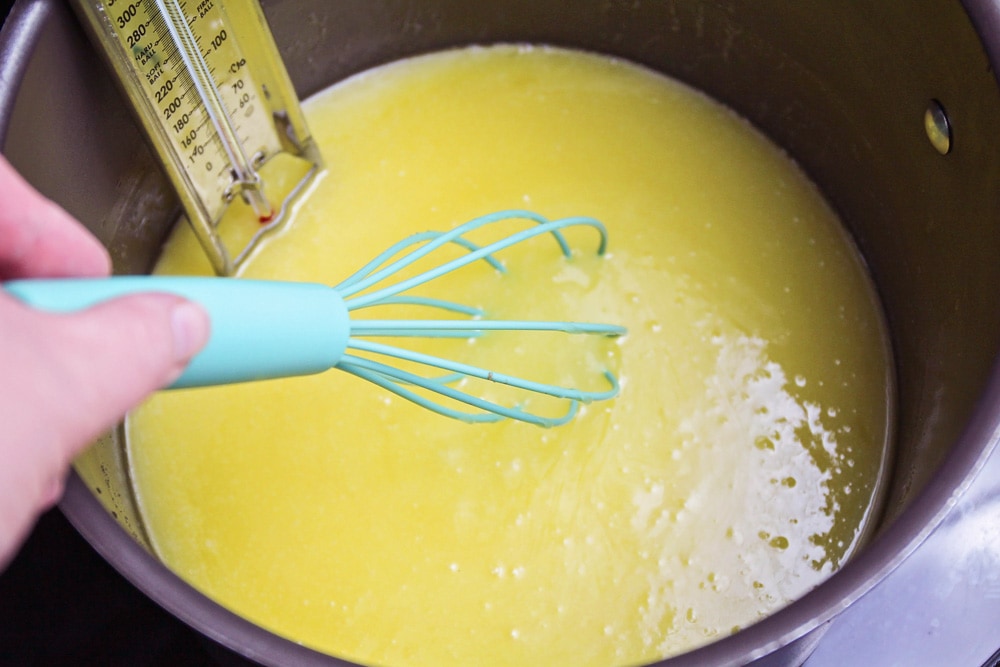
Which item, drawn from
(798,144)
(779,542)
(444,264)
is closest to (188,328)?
(444,264)

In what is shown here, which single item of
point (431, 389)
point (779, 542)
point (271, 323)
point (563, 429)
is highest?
point (271, 323)

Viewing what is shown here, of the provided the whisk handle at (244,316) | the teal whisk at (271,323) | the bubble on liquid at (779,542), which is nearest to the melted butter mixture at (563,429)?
the bubble on liquid at (779,542)

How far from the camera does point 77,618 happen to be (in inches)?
41.5

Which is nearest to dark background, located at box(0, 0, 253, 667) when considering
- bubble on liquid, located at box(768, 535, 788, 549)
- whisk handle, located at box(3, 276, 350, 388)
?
whisk handle, located at box(3, 276, 350, 388)

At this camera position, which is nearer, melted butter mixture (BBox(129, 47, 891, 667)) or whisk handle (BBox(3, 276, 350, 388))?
whisk handle (BBox(3, 276, 350, 388))

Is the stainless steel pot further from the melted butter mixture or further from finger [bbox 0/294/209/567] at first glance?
finger [bbox 0/294/209/567]

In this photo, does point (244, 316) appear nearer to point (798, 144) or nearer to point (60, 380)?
point (60, 380)

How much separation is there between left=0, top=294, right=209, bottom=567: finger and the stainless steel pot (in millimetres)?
275

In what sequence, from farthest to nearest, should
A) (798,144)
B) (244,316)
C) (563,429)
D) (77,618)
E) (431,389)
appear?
1. (798,144)
2. (563,429)
3. (77,618)
4. (431,389)
5. (244,316)

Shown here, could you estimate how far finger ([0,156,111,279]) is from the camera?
25.8 inches

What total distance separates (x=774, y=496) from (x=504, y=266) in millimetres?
492

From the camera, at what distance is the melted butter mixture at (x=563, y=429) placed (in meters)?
1.07

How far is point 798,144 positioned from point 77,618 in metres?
1.22

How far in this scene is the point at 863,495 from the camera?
3.78ft
